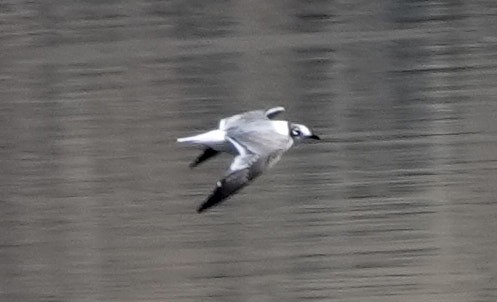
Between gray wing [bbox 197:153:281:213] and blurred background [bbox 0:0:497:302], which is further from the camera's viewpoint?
blurred background [bbox 0:0:497:302]

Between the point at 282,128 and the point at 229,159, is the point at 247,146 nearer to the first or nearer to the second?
the point at 282,128

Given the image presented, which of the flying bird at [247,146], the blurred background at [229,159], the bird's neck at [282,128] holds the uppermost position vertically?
the bird's neck at [282,128]

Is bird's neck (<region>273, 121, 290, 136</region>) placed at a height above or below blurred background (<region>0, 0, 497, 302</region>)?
above

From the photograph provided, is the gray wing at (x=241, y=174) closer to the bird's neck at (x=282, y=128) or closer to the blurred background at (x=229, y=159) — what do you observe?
the bird's neck at (x=282, y=128)

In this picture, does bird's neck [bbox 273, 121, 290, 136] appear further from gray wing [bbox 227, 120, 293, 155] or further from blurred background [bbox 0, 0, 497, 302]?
blurred background [bbox 0, 0, 497, 302]

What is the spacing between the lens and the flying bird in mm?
1557

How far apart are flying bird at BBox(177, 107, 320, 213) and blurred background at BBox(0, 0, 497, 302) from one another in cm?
49

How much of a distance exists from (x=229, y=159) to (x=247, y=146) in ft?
1.68

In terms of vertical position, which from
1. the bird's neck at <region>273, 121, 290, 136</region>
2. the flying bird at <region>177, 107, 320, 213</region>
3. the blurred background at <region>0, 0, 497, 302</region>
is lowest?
the blurred background at <region>0, 0, 497, 302</region>

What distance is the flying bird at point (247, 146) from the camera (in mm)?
1557

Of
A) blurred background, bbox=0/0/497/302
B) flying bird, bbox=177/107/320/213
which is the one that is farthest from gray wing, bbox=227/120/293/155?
blurred background, bbox=0/0/497/302

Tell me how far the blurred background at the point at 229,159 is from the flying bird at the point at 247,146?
49 centimetres

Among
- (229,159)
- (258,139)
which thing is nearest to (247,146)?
(258,139)

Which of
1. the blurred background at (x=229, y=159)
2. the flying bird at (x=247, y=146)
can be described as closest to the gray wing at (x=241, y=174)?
the flying bird at (x=247, y=146)
